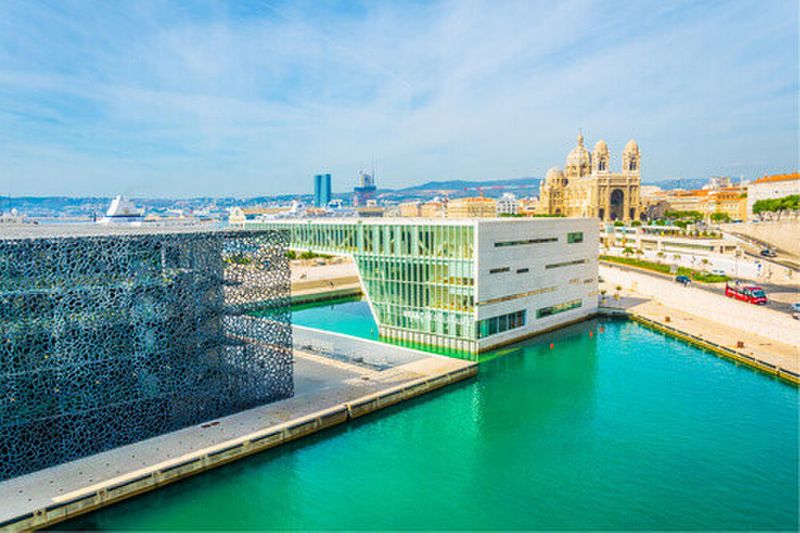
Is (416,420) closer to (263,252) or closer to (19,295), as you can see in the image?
(263,252)

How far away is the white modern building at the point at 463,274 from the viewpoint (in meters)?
41.2

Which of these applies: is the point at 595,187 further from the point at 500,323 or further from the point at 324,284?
the point at 500,323

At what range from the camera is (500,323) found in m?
43.4

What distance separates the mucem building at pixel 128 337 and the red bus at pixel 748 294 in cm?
5031

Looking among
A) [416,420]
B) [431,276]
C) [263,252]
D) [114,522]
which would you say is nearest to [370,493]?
[416,420]

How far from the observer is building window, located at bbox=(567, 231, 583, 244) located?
50.8 metres

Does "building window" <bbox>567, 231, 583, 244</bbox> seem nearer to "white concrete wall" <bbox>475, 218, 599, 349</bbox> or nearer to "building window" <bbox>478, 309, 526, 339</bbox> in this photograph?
"white concrete wall" <bbox>475, 218, 599, 349</bbox>

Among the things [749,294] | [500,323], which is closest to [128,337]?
[500,323]

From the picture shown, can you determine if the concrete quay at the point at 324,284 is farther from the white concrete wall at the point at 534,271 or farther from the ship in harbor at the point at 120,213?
the white concrete wall at the point at 534,271

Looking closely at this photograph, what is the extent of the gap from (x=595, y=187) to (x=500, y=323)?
123178 mm

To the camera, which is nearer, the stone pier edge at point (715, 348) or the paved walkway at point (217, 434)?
the paved walkway at point (217, 434)

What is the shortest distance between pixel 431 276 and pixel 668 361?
1856 centimetres

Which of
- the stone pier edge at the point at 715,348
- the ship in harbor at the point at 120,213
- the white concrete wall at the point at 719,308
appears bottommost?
the stone pier edge at the point at 715,348

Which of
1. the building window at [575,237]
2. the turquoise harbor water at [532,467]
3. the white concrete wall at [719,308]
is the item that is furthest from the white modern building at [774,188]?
the turquoise harbor water at [532,467]
